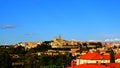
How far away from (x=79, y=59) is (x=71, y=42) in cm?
11503

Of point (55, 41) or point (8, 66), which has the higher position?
point (55, 41)

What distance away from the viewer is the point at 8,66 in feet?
172

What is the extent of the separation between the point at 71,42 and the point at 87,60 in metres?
116

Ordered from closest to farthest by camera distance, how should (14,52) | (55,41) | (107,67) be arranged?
1. (107,67)
2. (14,52)
3. (55,41)

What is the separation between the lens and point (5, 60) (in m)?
52.6

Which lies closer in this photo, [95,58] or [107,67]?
[107,67]

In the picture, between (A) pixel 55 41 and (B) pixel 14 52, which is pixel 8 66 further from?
(A) pixel 55 41

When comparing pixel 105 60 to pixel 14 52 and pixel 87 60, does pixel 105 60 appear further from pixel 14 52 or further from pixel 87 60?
pixel 14 52

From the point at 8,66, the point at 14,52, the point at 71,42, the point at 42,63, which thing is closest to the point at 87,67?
the point at 8,66

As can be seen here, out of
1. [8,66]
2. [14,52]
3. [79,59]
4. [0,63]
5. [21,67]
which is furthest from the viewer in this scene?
[14,52]

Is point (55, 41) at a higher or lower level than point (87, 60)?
higher

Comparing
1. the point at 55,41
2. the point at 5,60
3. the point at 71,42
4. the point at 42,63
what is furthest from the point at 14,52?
the point at 71,42

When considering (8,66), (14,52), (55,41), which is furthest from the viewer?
(55,41)

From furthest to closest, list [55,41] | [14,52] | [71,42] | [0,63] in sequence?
[71,42] → [55,41] → [14,52] → [0,63]
